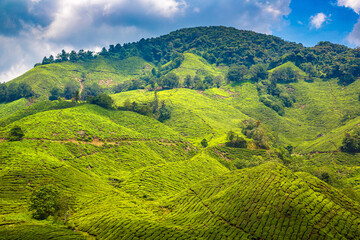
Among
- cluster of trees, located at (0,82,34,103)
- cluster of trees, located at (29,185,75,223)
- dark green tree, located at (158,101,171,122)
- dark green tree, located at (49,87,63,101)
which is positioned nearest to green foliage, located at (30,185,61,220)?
cluster of trees, located at (29,185,75,223)

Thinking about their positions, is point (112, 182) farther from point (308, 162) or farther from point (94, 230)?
point (308, 162)

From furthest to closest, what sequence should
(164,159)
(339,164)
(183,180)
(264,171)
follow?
(339,164) < (164,159) < (183,180) < (264,171)

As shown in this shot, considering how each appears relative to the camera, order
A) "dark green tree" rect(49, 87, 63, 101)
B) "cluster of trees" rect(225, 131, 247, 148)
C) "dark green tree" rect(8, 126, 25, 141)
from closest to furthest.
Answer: "dark green tree" rect(8, 126, 25, 141) → "cluster of trees" rect(225, 131, 247, 148) → "dark green tree" rect(49, 87, 63, 101)

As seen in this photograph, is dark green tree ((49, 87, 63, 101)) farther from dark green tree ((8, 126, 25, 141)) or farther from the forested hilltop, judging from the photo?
dark green tree ((8, 126, 25, 141))

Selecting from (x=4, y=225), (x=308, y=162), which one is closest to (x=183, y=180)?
(x=4, y=225)

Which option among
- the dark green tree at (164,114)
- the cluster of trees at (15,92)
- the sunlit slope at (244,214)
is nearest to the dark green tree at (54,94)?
the cluster of trees at (15,92)

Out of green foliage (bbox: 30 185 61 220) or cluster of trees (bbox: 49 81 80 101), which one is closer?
green foliage (bbox: 30 185 61 220)
